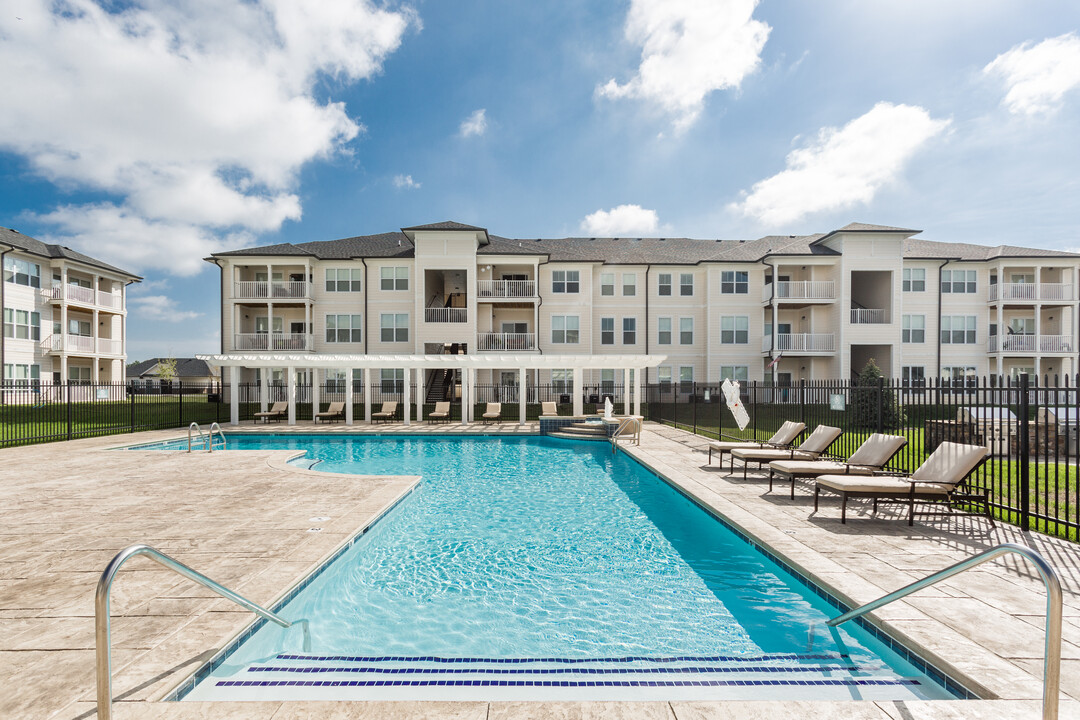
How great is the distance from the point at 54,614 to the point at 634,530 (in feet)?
21.1

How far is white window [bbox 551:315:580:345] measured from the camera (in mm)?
29391

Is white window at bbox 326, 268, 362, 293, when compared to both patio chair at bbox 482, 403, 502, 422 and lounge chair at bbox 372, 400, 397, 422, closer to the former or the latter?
lounge chair at bbox 372, 400, 397, 422

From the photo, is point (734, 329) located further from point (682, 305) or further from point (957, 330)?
point (957, 330)

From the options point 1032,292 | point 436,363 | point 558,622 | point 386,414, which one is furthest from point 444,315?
point 1032,292

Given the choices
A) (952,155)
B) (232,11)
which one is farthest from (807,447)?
(232,11)

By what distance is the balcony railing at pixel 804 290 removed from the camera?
28.0 metres

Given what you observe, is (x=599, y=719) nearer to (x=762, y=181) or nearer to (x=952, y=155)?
(x=952, y=155)

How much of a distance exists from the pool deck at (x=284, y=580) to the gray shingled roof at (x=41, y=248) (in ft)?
84.5

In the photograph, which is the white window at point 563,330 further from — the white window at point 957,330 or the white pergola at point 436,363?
the white window at point 957,330

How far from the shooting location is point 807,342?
2792 cm

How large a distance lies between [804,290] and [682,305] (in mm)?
6725

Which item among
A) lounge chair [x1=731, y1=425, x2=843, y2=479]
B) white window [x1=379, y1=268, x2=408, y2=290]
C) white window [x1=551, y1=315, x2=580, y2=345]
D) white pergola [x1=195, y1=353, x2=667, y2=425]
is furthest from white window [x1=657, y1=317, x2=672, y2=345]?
lounge chair [x1=731, y1=425, x2=843, y2=479]

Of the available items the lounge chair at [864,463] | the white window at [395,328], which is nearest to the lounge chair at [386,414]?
the white window at [395,328]

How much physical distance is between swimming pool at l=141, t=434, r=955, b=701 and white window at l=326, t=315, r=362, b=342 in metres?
22.7
